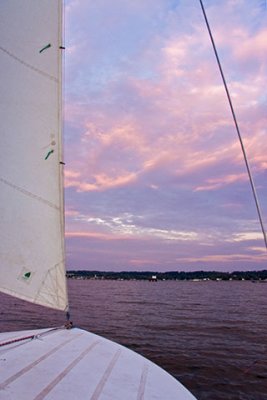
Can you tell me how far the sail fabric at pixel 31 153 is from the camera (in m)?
5.82

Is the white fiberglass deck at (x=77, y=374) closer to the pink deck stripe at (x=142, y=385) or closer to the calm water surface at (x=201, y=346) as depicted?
the pink deck stripe at (x=142, y=385)

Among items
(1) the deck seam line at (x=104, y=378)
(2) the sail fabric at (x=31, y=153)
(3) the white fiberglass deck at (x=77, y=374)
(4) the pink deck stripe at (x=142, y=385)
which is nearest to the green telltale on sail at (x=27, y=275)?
(2) the sail fabric at (x=31, y=153)

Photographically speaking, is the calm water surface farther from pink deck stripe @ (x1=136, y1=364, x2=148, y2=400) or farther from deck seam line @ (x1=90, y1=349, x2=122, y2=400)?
pink deck stripe @ (x1=136, y1=364, x2=148, y2=400)

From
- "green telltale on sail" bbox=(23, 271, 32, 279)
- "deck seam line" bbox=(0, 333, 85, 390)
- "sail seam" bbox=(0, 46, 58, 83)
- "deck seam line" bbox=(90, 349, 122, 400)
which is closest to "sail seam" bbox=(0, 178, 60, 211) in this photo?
"green telltale on sail" bbox=(23, 271, 32, 279)

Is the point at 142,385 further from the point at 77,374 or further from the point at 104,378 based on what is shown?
the point at 77,374

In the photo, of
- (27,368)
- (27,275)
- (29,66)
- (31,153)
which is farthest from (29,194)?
(27,368)

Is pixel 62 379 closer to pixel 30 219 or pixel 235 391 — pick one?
pixel 30 219

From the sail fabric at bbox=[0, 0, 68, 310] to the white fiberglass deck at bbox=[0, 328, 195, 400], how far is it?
0.81 meters

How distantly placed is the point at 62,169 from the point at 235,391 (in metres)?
10.2

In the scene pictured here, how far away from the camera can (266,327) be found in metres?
28.8

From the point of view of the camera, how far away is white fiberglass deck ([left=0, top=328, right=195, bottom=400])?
401cm

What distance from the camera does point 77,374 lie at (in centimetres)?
468

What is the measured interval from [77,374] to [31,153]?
3.40m

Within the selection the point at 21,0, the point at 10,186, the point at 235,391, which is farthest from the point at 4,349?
the point at 235,391
